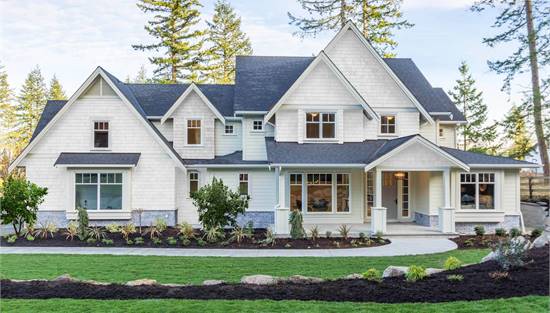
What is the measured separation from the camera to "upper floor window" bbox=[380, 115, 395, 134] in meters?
20.3

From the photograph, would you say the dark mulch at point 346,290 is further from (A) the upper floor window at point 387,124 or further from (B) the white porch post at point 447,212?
(A) the upper floor window at point 387,124

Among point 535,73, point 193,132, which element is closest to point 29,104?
point 193,132

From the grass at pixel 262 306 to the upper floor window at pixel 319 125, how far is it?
1317 cm

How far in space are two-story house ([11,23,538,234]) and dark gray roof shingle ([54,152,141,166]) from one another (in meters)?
0.06

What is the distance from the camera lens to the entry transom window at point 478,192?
17.7 m

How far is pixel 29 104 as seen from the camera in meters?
50.3

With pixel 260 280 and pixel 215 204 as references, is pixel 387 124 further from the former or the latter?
pixel 260 280

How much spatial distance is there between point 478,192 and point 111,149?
630 inches

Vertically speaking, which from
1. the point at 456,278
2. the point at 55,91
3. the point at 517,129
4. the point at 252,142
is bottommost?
the point at 456,278

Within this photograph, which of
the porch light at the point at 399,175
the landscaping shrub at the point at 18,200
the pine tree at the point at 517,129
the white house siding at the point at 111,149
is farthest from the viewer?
the pine tree at the point at 517,129

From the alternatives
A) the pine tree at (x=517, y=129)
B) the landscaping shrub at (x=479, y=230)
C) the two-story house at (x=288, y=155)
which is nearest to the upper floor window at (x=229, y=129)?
the two-story house at (x=288, y=155)

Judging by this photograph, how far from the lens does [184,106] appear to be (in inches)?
803

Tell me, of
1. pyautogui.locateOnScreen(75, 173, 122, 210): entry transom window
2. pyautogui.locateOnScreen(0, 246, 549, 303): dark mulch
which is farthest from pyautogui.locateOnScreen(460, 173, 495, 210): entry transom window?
pyautogui.locateOnScreen(75, 173, 122, 210): entry transom window

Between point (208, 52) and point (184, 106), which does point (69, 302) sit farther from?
point (208, 52)
